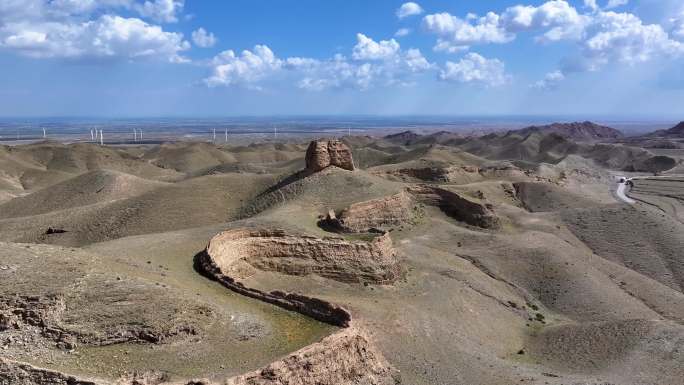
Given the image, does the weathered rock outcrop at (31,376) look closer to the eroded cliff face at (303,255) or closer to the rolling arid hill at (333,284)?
the rolling arid hill at (333,284)

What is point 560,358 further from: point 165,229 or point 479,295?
point 165,229

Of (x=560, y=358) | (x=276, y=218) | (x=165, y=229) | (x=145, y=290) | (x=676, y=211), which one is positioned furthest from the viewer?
(x=676, y=211)

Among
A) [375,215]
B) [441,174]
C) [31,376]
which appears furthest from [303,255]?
[441,174]

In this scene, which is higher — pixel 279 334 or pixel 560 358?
pixel 279 334

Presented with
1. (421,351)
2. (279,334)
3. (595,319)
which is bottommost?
(595,319)

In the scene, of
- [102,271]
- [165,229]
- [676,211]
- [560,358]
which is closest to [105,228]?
[165,229]

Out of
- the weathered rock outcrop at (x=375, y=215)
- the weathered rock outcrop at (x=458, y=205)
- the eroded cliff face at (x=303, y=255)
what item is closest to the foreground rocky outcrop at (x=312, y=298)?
the eroded cliff face at (x=303, y=255)
